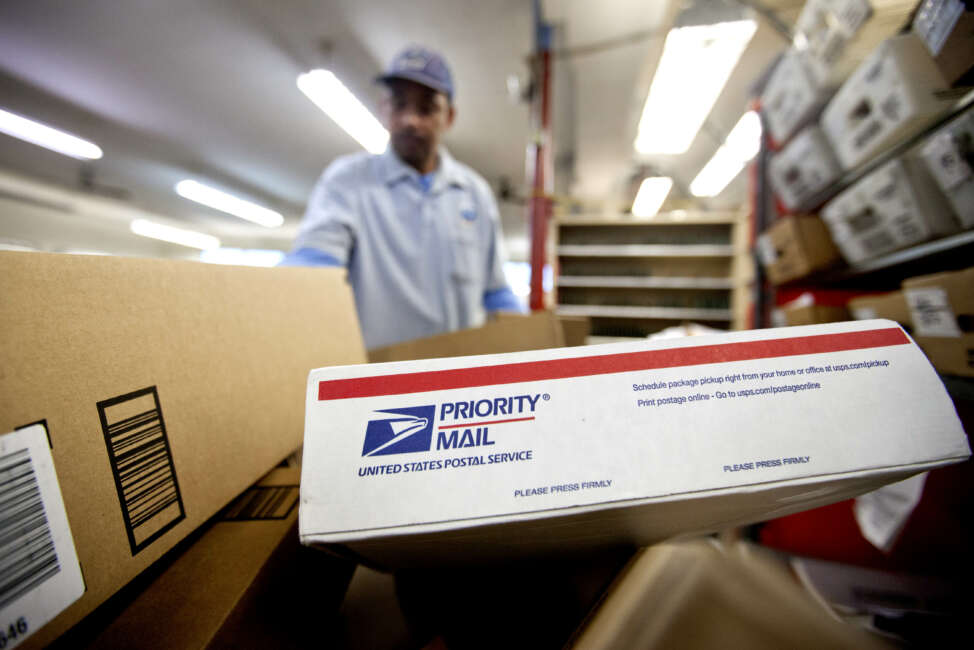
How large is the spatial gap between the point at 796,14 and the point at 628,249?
183cm

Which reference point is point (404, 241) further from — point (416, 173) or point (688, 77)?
point (688, 77)

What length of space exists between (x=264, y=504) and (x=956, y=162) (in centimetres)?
126

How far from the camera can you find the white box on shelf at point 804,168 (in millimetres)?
1003

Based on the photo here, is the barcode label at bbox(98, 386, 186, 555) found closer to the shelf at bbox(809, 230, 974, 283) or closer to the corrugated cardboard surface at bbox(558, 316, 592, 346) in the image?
the corrugated cardboard surface at bbox(558, 316, 592, 346)

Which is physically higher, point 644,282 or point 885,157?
point 885,157

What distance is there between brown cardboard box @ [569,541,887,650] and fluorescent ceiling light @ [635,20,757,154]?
7.51 feet

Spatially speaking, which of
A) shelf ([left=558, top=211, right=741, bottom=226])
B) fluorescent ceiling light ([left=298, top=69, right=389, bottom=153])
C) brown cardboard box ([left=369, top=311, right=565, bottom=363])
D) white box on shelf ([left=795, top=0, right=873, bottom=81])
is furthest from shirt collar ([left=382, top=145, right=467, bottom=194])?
fluorescent ceiling light ([left=298, top=69, right=389, bottom=153])

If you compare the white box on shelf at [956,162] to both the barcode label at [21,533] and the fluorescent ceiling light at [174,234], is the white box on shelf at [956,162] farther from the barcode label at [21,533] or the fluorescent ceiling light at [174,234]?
the fluorescent ceiling light at [174,234]

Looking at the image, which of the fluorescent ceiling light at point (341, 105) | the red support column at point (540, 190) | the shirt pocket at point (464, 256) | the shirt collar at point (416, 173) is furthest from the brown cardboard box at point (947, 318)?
the fluorescent ceiling light at point (341, 105)

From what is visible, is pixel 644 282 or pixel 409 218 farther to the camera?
pixel 644 282

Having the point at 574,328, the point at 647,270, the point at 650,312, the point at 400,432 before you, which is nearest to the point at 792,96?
the point at 574,328

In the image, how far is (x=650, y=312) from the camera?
3148mm

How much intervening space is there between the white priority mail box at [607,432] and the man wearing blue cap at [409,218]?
3.91 feet

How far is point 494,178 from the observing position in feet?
19.2
